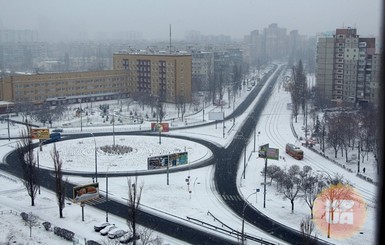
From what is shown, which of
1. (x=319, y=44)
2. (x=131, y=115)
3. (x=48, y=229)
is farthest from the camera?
(x=319, y=44)

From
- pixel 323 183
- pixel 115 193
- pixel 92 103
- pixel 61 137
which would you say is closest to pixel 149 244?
pixel 115 193

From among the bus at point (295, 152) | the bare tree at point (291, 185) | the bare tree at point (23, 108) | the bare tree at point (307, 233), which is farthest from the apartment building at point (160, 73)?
the bare tree at point (307, 233)

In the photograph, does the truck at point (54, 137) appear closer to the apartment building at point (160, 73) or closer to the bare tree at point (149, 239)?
the bare tree at point (149, 239)

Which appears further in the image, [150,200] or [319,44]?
[319,44]

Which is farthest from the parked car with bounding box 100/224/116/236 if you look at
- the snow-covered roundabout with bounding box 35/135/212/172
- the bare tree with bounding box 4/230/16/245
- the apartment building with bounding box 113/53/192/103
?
the apartment building with bounding box 113/53/192/103

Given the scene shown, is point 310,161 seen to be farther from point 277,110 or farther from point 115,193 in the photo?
point 277,110

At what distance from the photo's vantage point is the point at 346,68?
90.8 ft

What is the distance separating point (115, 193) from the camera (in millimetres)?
11555

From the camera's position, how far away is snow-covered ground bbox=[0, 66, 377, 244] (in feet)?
30.9

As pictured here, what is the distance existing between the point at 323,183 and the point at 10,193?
7.80 metres

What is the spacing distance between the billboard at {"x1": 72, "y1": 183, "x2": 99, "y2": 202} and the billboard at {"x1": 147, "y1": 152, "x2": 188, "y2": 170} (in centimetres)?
310

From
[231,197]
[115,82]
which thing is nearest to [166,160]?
[231,197]

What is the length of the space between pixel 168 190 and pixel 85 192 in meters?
2.35

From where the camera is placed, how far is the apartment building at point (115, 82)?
88.0 ft
